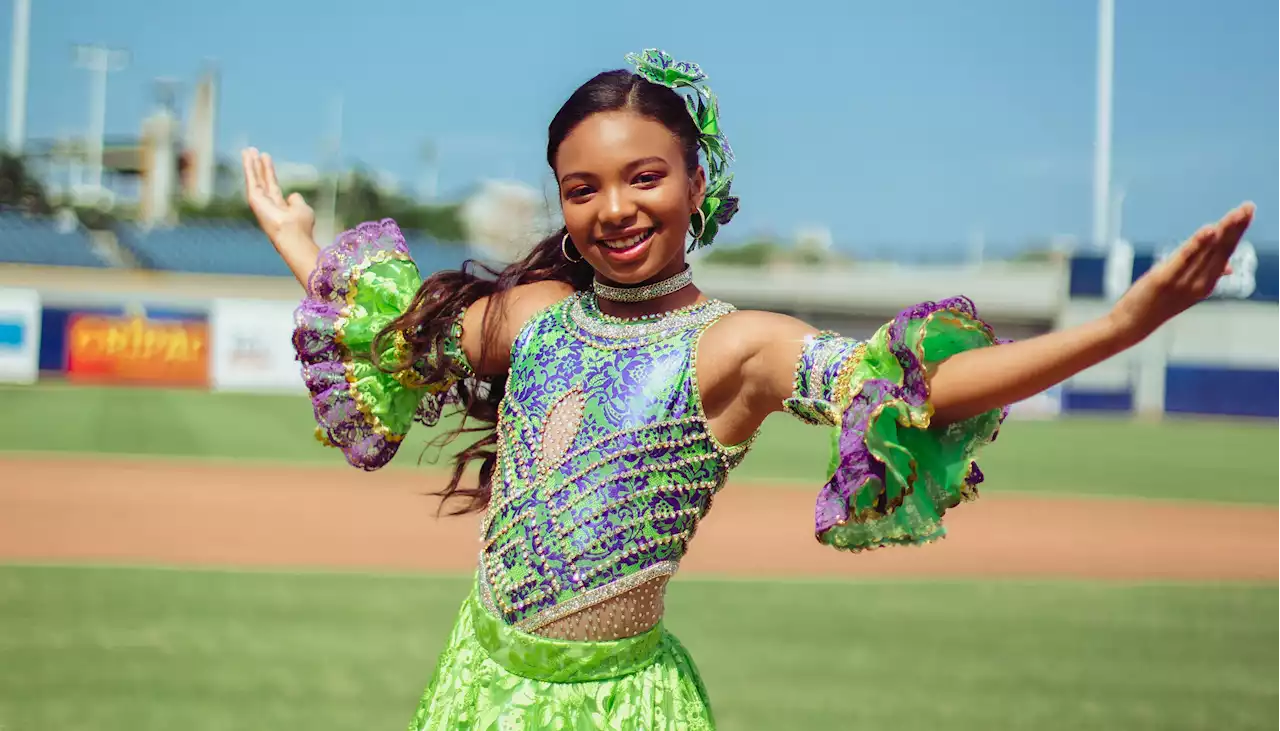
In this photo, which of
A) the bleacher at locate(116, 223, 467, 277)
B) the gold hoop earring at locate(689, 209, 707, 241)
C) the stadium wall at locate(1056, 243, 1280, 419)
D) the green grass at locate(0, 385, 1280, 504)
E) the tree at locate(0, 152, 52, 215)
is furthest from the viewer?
the tree at locate(0, 152, 52, 215)

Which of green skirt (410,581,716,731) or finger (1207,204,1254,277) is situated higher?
finger (1207,204,1254,277)

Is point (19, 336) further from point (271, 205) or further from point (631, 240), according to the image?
point (631, 240)

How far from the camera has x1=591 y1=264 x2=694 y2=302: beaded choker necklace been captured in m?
2.58

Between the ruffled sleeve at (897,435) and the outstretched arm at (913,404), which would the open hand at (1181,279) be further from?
the ruffled sleeve at (897,435)

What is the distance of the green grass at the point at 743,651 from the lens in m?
5.84

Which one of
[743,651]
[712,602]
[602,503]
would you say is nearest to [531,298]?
[602,503]

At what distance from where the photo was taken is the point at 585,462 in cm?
248

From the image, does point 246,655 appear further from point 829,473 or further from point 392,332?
point 829,473

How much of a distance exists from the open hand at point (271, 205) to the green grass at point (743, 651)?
2850 mm

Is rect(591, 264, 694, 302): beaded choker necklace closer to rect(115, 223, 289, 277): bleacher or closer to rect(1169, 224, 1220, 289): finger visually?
rect(1169, 224, 1220, 289): finger

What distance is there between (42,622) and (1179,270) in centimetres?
668

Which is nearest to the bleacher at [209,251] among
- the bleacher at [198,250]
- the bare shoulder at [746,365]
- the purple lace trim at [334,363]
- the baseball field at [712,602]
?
the bleacher at [198,250]

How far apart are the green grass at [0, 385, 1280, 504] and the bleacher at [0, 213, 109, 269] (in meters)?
13.4

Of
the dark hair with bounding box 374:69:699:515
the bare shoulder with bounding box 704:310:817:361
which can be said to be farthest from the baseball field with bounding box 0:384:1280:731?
the bare shoulder with bounding box 704:310:817:361
